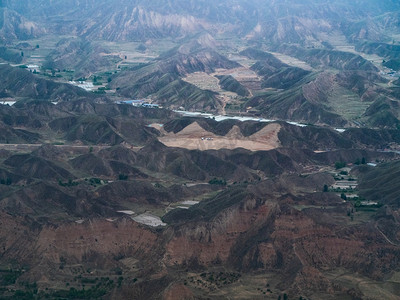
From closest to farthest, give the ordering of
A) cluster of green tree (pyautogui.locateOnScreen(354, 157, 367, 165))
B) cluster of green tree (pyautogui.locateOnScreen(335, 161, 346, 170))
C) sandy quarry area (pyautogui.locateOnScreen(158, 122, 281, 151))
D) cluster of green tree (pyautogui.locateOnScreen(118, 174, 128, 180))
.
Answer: cluster of green tree (pyautogui.locateOnScreen(118, 174, 128, 180)) → cluster of green tree (pyautogui.locateOnScreen(335, 161, 346, 170)) → cluster of green tree (pyautogui.locateOnScreen(354, 157, 367, 165)) → sandy quarry area (pyautogui.locateOnScreen(158, 122, 281, 151))

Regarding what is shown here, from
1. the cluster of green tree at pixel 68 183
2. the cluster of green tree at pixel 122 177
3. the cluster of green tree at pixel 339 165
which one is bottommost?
the cluster of green tree at pixel 339 165

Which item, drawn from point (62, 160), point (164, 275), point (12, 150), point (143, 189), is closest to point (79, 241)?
point (164, 275)

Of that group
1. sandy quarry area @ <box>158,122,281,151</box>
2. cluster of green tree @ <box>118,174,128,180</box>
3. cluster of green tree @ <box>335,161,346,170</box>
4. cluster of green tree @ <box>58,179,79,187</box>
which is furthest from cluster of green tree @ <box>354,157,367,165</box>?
cluster of green tree @ <box>58,179,79,187</box>

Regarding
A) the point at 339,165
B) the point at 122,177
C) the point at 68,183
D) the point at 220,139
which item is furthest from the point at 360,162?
the point at 68,183

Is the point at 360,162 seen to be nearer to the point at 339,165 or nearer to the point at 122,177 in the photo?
the point at 339,165

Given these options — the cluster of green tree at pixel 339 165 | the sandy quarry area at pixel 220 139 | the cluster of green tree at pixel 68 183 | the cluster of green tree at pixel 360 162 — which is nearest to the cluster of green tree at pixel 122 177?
the cluster of green tree at pixel 68 183

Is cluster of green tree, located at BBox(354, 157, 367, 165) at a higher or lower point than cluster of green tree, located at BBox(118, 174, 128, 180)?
lower

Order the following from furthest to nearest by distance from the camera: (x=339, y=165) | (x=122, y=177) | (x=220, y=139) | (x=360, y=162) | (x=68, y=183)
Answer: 1. (x=220, y=139)
2. (x=360, y=162)
3. (x=339, y=165)
4. (x=122, y=177)
5. (x=68, y=183)

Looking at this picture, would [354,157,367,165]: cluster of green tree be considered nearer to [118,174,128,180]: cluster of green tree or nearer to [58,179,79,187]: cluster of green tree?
[118,174,128,180]: cluster of green tree

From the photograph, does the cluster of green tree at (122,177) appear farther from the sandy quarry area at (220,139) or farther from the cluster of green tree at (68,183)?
the sandy quarry area at (220,139)

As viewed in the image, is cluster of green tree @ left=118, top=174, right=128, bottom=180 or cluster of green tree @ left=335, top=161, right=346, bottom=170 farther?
cluster of green tree @ left=335, top=161, right=346, bottom=170
